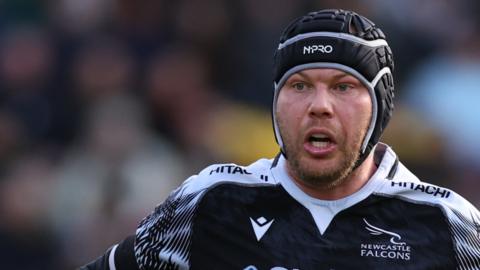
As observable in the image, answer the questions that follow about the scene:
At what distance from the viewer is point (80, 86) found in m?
11.7

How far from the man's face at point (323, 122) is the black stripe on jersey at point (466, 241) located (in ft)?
1.78

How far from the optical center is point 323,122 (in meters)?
5.82

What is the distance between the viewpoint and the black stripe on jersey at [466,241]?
19.2 ft

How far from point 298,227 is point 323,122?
514mm

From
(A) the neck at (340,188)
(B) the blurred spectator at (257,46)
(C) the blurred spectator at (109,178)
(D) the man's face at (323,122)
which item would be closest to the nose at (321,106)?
(D) the man's face at (323,122)

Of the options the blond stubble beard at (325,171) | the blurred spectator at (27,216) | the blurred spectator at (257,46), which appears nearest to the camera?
the blond stubble beard at (325,171)

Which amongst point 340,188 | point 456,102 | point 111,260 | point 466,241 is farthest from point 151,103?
point 466,241

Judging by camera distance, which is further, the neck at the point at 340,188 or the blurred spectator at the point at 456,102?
the blurred spectator at the point at 456,102

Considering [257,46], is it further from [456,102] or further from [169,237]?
[169,237]

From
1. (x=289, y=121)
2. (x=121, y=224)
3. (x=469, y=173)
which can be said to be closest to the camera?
(x=289, y=121)

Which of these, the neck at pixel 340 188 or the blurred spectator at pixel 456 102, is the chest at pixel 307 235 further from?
the blurred spectator at pixel 456 102

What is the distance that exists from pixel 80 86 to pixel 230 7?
182 cm

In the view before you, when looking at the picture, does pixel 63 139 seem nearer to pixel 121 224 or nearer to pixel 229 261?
pixel 121 224

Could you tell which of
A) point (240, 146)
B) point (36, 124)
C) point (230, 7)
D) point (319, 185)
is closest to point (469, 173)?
point (240, 146)
